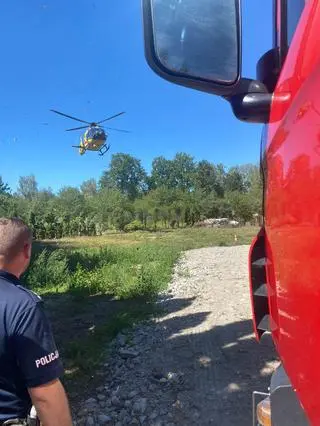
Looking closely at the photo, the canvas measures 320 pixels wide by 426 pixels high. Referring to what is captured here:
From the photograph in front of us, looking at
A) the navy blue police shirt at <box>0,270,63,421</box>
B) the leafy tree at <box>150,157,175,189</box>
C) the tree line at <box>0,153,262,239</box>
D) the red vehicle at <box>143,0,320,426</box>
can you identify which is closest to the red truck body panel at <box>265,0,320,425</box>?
the red vehicle at <box>143,0,320,426</box>

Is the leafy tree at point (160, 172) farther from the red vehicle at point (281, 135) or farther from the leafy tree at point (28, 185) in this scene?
the red vehicle at point (281, 135)

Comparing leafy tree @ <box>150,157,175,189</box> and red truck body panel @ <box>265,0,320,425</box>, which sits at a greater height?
leafy tree @ <box>150,157,175,189</box>

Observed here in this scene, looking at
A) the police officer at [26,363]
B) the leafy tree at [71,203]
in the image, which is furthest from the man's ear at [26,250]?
the leafy tree at [71,203]

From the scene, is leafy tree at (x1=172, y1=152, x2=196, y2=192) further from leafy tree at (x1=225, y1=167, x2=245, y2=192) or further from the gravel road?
the gravel road

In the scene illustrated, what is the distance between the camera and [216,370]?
15.0 feet

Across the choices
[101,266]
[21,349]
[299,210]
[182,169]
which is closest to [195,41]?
[299,210]

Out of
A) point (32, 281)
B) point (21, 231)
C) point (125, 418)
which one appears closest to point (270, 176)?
point (21, 231)

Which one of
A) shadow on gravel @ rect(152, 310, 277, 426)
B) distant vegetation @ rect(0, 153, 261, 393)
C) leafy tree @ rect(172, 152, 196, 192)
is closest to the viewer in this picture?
shadow on gravel @ rect(152, 310, 277, 426)

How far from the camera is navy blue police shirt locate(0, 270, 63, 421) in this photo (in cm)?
174

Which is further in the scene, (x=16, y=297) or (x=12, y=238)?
(x=12, y=238)

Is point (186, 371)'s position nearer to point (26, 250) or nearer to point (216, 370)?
point (216, 370)

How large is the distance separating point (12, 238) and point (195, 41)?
1.27 meters

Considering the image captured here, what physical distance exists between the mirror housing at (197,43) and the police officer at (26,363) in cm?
117

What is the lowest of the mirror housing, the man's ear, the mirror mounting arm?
the man's ear
